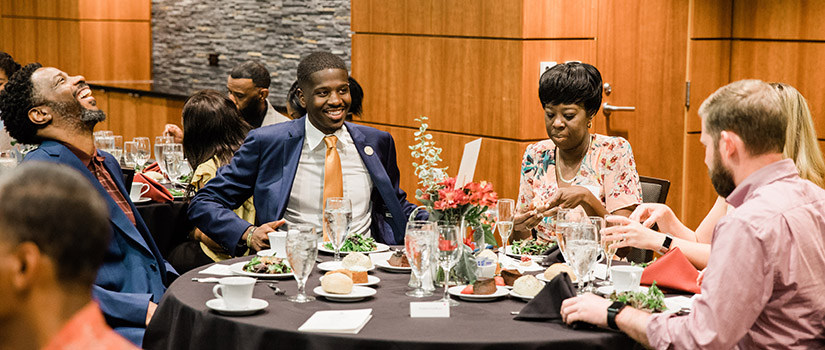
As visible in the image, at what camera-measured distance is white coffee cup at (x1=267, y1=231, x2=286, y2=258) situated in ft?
10.3

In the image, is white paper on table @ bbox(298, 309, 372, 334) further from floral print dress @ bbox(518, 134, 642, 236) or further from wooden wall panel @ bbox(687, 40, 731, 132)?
wooden wall panel @ bbox(687, 40, 731, 132)

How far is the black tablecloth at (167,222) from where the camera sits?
4887 mm

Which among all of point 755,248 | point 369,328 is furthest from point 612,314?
point 369,328

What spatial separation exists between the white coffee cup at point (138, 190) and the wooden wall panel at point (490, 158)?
2.18 meters

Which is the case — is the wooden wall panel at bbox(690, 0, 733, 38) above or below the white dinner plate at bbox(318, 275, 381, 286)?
above

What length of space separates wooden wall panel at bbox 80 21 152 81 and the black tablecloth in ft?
23.4

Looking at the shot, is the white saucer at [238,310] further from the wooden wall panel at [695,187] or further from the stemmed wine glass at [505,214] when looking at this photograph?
the wooden wall panel at [695,187]

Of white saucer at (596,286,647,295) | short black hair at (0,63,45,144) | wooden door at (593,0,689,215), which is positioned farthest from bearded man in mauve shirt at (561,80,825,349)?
wooden door at (593,0,689,215)

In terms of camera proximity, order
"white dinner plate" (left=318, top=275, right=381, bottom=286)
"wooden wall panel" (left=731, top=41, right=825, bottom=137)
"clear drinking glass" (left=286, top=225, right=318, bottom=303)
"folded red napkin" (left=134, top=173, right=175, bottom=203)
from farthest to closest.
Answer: "wooden wall panel" (left=731, top=41, right=825, bottom=137) < "folded red napkin" (left=134, top=173, right=175, bottom=203) < "white dinner plate" (left=318, top=275, right=381, bottom=286) < "clear drinking glass" (left=286, top=225, right=318, bottom=303)

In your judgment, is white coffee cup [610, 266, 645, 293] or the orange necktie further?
the orange necktie

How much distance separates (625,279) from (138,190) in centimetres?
308

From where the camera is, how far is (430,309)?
2.56m

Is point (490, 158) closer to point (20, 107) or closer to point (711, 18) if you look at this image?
point (711, 18)

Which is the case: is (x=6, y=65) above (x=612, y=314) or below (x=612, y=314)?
above
